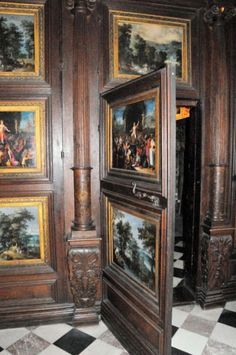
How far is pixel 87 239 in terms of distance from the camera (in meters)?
2.76

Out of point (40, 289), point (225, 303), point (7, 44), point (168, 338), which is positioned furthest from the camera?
point (225, 303)

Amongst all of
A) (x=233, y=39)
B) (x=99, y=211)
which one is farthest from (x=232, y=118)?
(x=99, y=211)

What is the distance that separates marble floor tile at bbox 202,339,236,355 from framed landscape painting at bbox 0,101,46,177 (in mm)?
2213

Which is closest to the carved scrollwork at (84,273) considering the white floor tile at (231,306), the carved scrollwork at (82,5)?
the white floor tile at (231,306)

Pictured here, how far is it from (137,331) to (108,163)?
4.93 ft

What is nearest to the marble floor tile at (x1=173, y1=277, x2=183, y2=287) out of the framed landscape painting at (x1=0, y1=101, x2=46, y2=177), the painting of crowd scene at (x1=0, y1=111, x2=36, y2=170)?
the framed landscape painting at (x1=0, y1=101, x2=46, y2=177)

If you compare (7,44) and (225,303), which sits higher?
(7,44)

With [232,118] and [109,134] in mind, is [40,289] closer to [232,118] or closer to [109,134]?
[109,134]

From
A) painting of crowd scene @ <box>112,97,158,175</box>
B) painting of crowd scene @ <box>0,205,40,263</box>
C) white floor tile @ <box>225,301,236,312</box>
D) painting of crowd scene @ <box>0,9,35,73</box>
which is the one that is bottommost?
white floor tile @ <box>225,301,236,312</box>

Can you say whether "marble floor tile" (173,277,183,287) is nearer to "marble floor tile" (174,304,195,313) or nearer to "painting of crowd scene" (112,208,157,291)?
"marble floor tile" (174,304,195,313)

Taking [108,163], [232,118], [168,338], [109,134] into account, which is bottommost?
[168,338]

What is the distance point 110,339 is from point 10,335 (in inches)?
37.5

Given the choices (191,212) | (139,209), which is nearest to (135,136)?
(139,209)

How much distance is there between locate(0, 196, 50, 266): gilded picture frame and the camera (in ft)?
9.27
